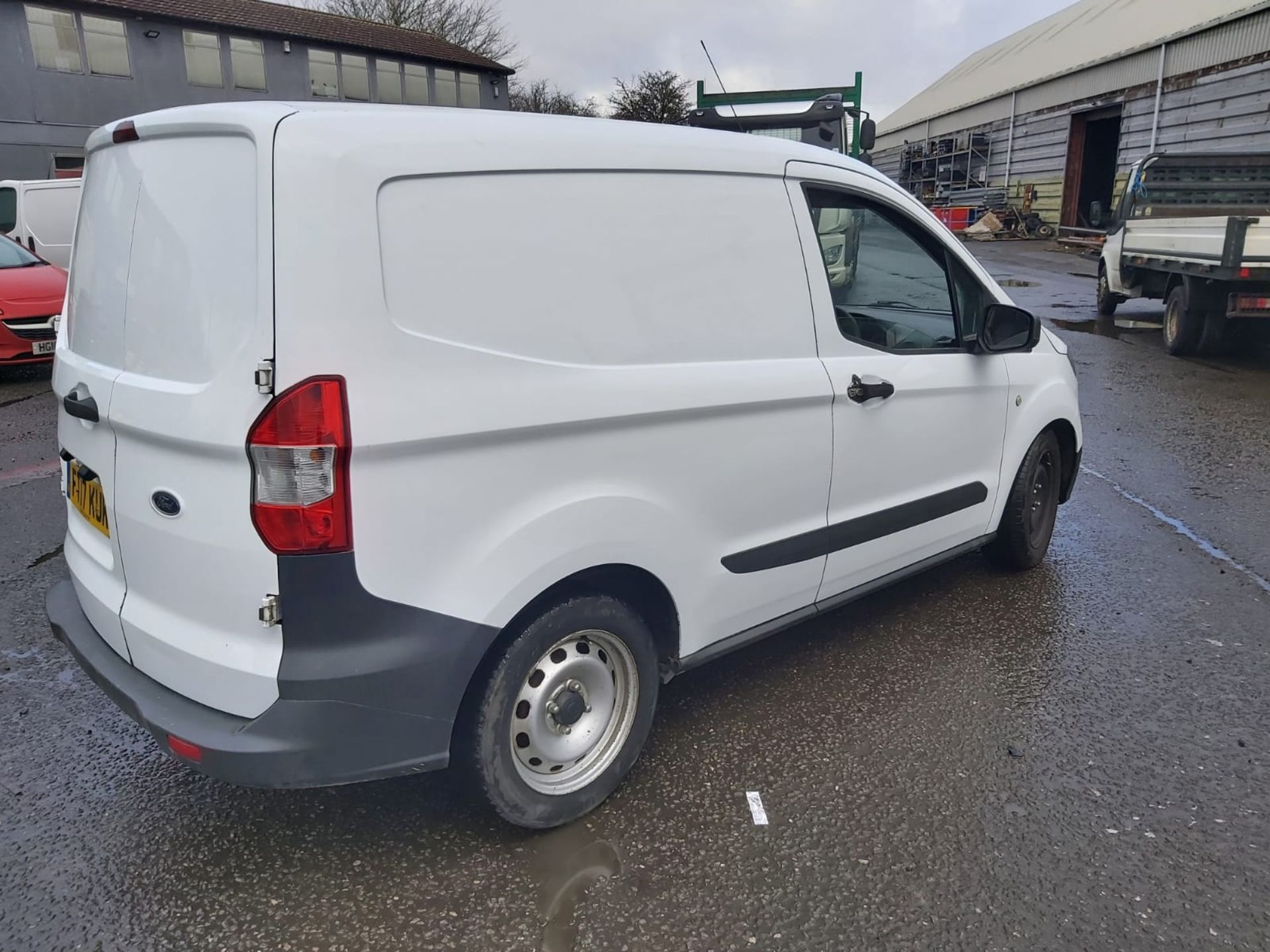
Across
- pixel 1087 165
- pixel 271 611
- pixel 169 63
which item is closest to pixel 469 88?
pixel 169 63

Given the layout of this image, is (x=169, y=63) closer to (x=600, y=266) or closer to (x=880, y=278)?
(x=880, y=278)

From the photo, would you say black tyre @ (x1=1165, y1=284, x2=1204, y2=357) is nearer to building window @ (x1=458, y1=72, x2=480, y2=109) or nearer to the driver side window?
the driver side window

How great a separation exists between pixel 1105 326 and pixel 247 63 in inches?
1080

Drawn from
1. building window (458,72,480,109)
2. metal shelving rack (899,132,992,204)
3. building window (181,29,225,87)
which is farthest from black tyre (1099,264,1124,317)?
building window (458,72,480,109)

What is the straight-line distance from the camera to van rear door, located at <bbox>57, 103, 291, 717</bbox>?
2.07 meters

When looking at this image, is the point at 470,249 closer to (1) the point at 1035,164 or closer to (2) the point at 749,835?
(2) the point at 749,835

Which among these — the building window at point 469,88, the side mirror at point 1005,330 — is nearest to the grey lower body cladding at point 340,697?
the side mirror at point 1005,330

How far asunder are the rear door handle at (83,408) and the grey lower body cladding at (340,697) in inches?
30.5

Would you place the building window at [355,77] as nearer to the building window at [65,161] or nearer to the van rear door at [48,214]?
the building window at [65,161]

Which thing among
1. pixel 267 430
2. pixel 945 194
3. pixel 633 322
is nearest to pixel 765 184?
pixel 633 322

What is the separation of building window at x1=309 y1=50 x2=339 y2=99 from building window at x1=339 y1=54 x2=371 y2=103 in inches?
11.3

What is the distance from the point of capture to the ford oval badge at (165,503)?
7.34 feet

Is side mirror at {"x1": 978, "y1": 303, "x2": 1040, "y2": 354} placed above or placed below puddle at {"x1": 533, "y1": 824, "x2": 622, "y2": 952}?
above

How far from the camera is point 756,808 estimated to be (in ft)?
9.07
